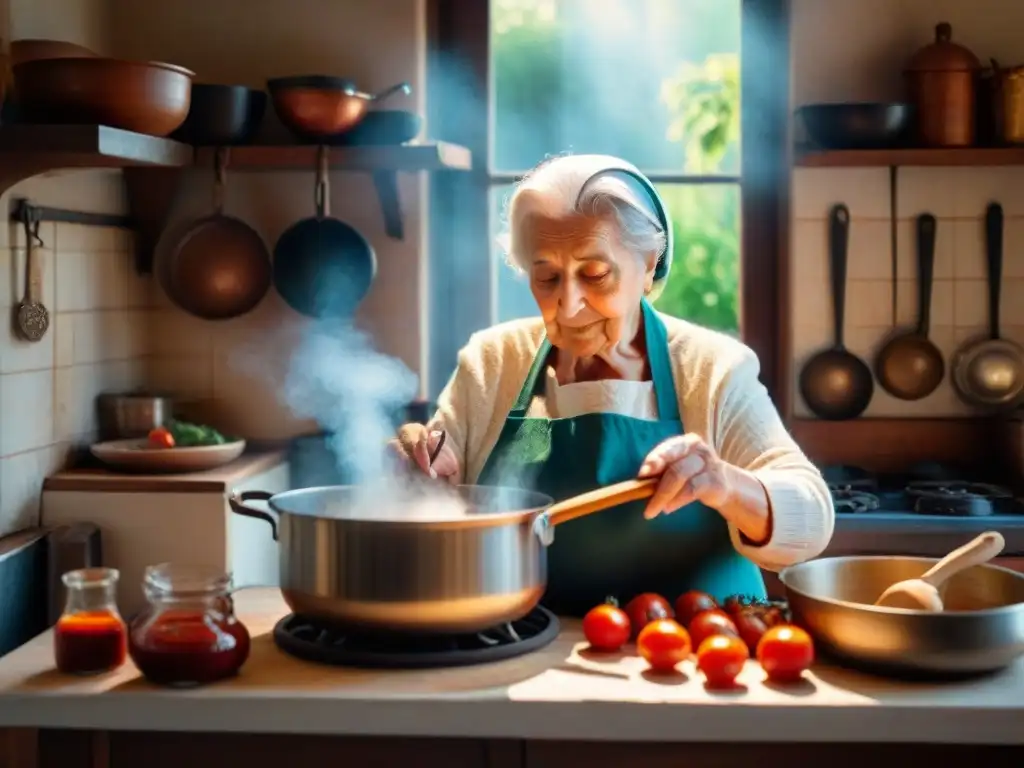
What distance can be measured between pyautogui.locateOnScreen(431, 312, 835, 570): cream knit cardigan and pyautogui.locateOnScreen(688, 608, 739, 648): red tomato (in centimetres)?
22

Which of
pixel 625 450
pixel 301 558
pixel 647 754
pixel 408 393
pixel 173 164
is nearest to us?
pixel 647 754

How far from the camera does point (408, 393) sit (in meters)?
3.41

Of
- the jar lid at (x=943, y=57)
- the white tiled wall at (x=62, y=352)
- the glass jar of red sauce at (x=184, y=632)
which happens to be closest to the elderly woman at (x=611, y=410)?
the glass jar of red sauce at (x=184, y=632)

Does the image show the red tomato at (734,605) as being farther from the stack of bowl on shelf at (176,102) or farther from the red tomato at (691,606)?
the stack of bowl on shelf at (176,102)

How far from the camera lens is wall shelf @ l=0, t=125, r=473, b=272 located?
8.16ft

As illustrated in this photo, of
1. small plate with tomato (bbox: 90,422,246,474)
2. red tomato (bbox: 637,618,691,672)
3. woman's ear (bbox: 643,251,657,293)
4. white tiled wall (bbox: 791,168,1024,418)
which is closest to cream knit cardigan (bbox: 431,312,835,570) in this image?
woman's ear (bbox: 643,251,657,293)

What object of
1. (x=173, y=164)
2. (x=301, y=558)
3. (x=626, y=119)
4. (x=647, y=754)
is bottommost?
(x=647, y=754)

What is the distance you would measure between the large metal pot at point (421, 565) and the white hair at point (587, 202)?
48 cm

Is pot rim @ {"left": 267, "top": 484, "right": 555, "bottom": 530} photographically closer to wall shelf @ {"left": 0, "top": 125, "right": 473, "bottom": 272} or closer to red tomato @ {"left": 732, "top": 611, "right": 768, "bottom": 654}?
red tomato @ {"left": 732, "top": 611, "right": 768, "bottom": 654}

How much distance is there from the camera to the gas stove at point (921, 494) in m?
3.01

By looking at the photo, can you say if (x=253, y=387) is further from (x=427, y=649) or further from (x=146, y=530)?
(x=427, y=649)

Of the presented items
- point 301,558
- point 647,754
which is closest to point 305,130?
point 301,558

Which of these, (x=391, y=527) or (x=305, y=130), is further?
(x=305, y=130)

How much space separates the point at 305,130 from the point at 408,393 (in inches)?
28.4
